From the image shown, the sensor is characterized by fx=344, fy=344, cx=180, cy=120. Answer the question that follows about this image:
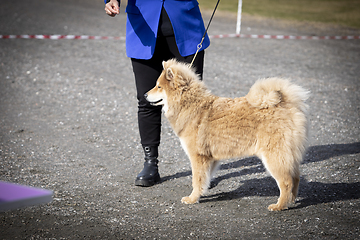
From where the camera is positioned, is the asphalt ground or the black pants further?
the black pants

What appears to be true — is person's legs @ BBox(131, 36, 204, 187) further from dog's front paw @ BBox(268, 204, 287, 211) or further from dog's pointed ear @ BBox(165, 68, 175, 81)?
dog's front paw @ BBox(268, 204, 287, 211)

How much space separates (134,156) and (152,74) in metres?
→ 1.27

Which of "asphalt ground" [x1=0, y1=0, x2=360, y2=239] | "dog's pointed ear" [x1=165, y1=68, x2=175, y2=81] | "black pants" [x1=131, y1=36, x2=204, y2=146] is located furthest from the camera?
"black pants" [x1=131, y1=36, x2=204, y2=146]

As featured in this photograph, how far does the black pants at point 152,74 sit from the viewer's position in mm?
3424

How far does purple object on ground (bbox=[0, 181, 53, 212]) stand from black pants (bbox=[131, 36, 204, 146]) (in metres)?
1.84

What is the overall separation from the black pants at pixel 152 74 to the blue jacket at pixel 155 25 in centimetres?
10

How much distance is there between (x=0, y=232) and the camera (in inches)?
107

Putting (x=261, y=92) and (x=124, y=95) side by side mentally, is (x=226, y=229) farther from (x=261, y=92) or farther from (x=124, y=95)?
(x=124, y=95)

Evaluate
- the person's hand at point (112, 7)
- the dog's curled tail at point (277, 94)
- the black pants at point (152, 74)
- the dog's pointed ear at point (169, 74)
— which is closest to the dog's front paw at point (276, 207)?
the dog's curled tail at point (277, 94)

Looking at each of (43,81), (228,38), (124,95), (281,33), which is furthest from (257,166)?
(281,33)

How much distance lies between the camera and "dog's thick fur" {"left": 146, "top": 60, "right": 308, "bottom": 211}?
2.87 meters

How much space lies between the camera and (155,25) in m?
3.26

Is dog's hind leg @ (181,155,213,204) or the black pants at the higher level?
the black pants

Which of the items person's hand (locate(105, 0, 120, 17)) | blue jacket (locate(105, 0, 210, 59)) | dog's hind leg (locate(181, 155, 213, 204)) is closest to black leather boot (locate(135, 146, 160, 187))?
dog's hind leg (locate(181, 155, 213, 204))
